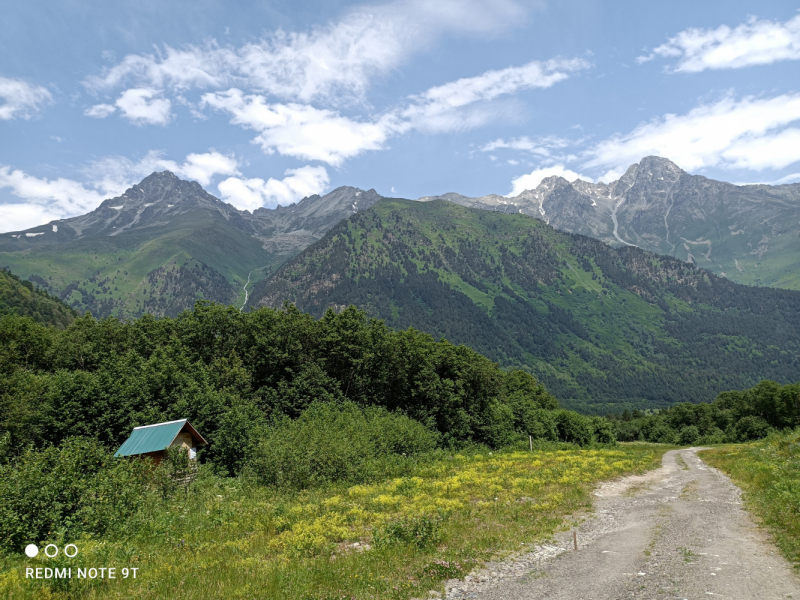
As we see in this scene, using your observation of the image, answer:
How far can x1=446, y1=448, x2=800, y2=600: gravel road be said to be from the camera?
12.6 meters

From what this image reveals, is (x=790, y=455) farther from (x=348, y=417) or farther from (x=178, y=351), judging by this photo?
(x=178, y=351)

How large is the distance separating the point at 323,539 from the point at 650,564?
1248cm

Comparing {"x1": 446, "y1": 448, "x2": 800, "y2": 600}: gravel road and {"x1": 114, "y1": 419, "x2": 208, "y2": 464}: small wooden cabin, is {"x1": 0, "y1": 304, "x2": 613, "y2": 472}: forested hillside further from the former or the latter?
{"x1": 446, "y1": 448, "x2": 800, "y2": 600}: gravel road

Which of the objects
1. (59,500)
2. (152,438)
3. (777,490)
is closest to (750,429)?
(777,490)

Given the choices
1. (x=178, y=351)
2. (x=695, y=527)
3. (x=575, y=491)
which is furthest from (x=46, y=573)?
(x=178, y=351)

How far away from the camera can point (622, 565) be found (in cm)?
1502

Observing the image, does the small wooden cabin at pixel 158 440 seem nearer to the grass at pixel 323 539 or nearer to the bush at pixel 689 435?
the grass at pixel 323 539

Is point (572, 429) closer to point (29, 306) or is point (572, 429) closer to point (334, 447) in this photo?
point (334, 447)

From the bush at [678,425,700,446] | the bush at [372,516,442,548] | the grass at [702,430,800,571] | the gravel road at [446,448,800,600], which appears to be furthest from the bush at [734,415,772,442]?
the bush at [372,516,442,548]

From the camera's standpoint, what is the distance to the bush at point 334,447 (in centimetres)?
3441

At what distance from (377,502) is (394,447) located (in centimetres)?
2166

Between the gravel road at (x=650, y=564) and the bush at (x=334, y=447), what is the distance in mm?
20337

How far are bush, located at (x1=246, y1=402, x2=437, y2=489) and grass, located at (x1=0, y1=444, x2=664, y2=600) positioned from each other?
2422mm

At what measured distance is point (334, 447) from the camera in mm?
37875
